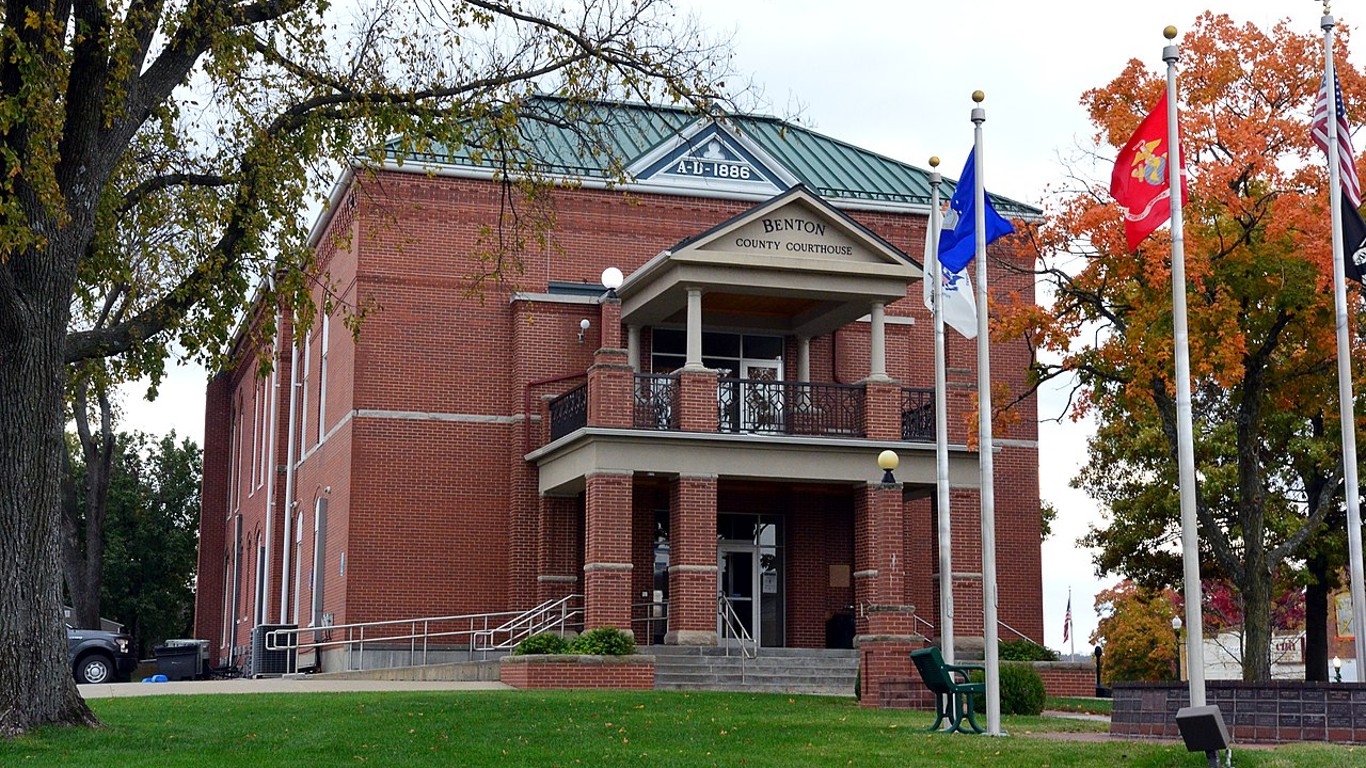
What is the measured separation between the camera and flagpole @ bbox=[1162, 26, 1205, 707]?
512 inches

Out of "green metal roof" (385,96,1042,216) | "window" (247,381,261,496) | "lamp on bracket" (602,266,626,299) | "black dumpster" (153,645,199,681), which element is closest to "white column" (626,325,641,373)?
"lamp on bracket" (602,266,626,299)

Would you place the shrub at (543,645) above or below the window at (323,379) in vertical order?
below

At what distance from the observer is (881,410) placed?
93.4 feet

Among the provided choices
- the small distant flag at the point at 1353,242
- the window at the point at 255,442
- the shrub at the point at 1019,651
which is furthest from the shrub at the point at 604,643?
the window at the point at 255,442

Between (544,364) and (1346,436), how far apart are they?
1638cm

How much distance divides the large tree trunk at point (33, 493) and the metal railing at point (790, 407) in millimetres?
14324

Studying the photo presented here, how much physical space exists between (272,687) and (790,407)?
9.85 metres

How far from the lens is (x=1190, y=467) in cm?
1377

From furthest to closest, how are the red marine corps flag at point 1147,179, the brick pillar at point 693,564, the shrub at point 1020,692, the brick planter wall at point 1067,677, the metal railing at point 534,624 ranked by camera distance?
the metal railing at point 534,624, the brick pillar at point 693,564, the brick planter wall at point 1067,677, the shrub at point 1020,692, the red marine corps flag at point 1147,179

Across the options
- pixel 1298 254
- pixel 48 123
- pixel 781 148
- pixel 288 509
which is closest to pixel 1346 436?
pixel 1298 254

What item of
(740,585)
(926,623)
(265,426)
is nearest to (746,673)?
(740,585)

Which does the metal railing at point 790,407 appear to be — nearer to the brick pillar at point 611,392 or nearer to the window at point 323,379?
the brick pillar at point 611,392

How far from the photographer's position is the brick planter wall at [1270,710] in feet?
47.4

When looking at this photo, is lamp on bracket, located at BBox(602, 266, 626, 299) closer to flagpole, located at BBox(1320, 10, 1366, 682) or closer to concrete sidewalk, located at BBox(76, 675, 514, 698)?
concrete sidewalk, located at BBox(76, 675, 514, 698)
